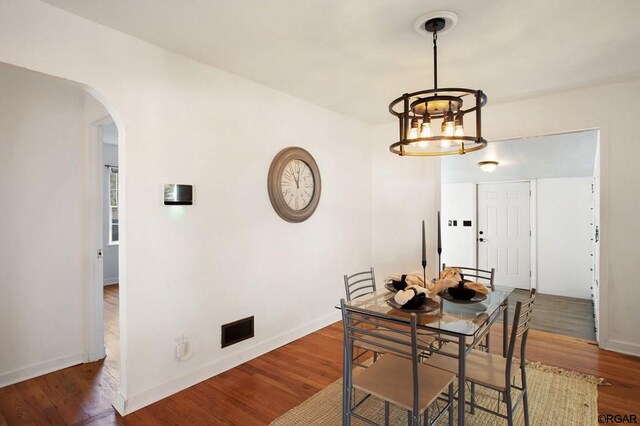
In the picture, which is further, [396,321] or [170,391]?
[170,391]

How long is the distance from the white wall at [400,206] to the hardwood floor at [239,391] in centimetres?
142

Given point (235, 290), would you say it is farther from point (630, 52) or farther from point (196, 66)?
point (630, 52)

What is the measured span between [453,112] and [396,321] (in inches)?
47.6

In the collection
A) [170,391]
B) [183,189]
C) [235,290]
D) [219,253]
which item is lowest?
[170,391]

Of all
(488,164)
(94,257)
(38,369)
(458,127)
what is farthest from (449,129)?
(488,164)

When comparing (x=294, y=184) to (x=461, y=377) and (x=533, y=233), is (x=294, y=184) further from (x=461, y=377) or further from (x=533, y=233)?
(x=533, y=233)

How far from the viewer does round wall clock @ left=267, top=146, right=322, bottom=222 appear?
3158mm

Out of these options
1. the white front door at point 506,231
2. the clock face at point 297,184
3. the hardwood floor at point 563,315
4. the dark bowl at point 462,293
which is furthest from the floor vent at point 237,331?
the white front door at point 506,231

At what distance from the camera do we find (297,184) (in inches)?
135

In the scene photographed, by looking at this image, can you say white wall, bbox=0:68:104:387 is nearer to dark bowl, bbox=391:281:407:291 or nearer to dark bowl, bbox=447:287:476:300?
dark bowl, bbox=391:281:407:291

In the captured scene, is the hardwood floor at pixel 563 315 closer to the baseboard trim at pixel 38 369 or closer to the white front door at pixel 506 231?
the white front door at pixel 506 231

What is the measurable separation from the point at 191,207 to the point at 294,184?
114 cm

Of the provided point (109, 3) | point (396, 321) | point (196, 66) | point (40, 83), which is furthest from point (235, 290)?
point (40, 83)

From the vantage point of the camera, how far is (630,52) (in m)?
2.45
